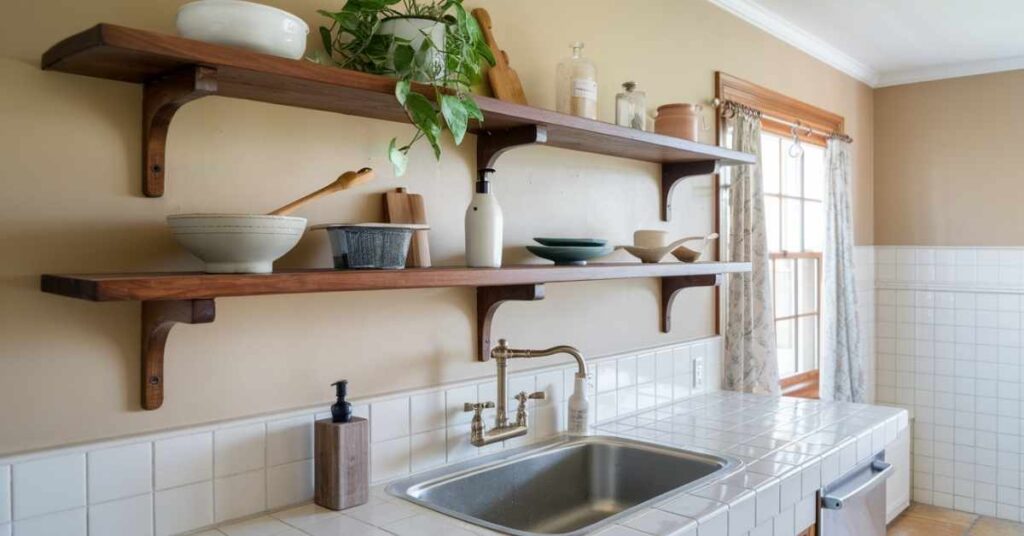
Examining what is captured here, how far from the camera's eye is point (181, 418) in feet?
4.67

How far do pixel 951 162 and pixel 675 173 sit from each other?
8.32 ft

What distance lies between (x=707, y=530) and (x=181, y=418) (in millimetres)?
1055

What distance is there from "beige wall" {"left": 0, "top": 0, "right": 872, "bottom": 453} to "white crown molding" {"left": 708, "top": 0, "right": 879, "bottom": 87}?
859mm

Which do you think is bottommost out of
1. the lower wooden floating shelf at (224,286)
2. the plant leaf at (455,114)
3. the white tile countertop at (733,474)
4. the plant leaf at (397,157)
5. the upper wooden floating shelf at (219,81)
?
the white tile countertop at (733,474)

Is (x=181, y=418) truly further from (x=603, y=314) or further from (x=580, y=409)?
(x=603, y=314)

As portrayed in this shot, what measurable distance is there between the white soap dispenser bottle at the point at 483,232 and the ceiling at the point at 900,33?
1.71 metres

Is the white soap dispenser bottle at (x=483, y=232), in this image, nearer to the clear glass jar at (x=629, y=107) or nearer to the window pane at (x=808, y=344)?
the clear glass jar at (x=629, y=107)

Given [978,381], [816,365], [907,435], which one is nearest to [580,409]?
[816,365]

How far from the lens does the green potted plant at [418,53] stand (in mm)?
1494

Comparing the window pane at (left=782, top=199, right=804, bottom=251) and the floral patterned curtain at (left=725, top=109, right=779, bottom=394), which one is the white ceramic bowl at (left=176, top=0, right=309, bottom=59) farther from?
the window pane at (left=782, top=199, right=804, bottom=251)

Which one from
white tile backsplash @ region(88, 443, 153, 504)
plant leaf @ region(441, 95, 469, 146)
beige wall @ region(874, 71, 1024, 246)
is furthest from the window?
white tile backsplash @ region(88, 443, 153, 504)

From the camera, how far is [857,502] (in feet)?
7.06

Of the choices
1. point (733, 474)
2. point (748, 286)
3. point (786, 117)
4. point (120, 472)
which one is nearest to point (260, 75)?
point (120, 472)

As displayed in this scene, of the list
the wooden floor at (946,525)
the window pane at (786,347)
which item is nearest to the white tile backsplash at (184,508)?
the window pane at (786,347)
